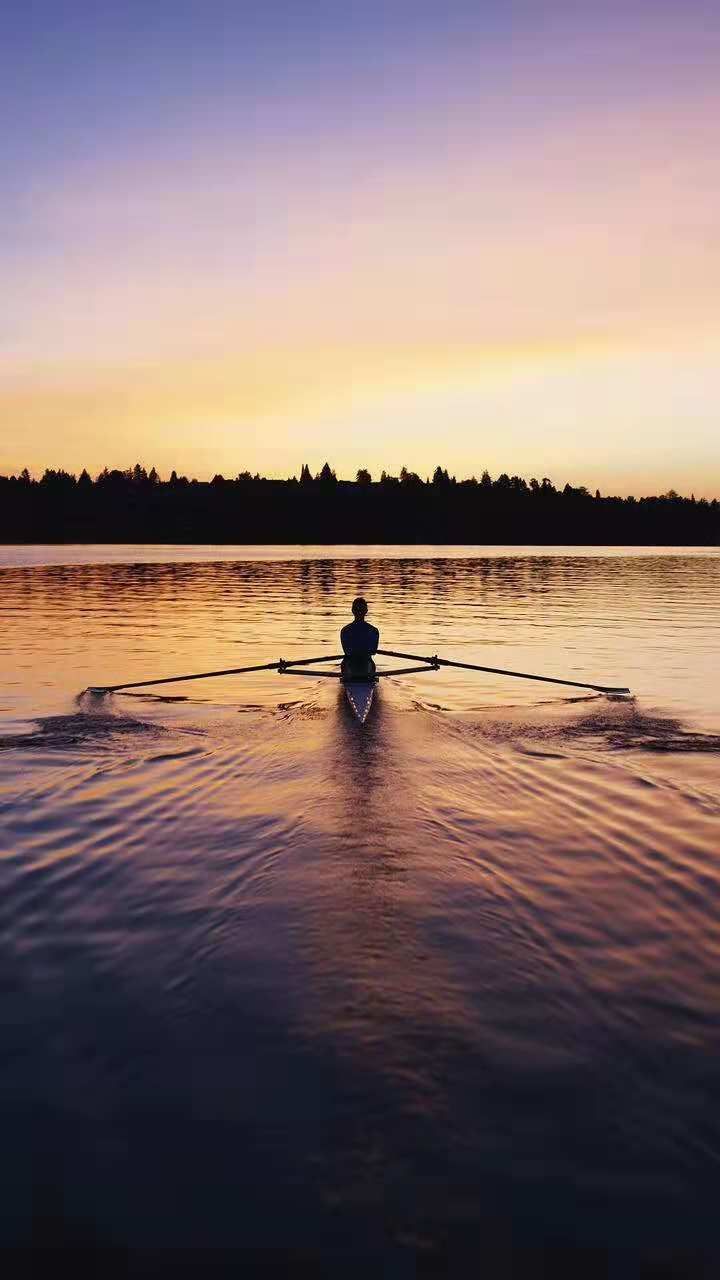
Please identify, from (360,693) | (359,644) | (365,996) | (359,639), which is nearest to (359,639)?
(359,639)

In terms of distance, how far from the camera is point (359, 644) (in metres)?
27.3

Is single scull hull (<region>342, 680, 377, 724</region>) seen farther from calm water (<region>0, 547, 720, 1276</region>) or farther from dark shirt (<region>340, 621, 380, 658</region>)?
calm water (<region>0, 547, 720, 1276</region>)

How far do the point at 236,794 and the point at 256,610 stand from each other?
4833 centimetres

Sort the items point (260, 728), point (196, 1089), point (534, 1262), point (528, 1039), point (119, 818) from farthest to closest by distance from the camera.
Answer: point (260, 728)
point (119, 818)
point (528, 1039)
point (196, 1089)
point (534, 1262)

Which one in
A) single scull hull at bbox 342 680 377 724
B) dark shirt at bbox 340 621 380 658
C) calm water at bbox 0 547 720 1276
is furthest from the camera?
dark shirt at bbox 340 621 380 658

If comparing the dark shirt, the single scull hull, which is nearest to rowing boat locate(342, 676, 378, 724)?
the single scull hull

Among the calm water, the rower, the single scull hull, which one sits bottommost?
the calm water

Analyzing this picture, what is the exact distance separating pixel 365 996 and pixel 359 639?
1865cm

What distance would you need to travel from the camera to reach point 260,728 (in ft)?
78.7

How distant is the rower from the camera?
1069 inches

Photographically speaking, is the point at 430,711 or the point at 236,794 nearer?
the point at 236,794

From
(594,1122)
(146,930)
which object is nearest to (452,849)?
(146,930)

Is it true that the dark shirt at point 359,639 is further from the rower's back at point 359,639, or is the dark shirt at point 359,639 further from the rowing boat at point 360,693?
the rowing boat at point 360,693

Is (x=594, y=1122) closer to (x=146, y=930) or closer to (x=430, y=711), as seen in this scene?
(x=146, y=930)
